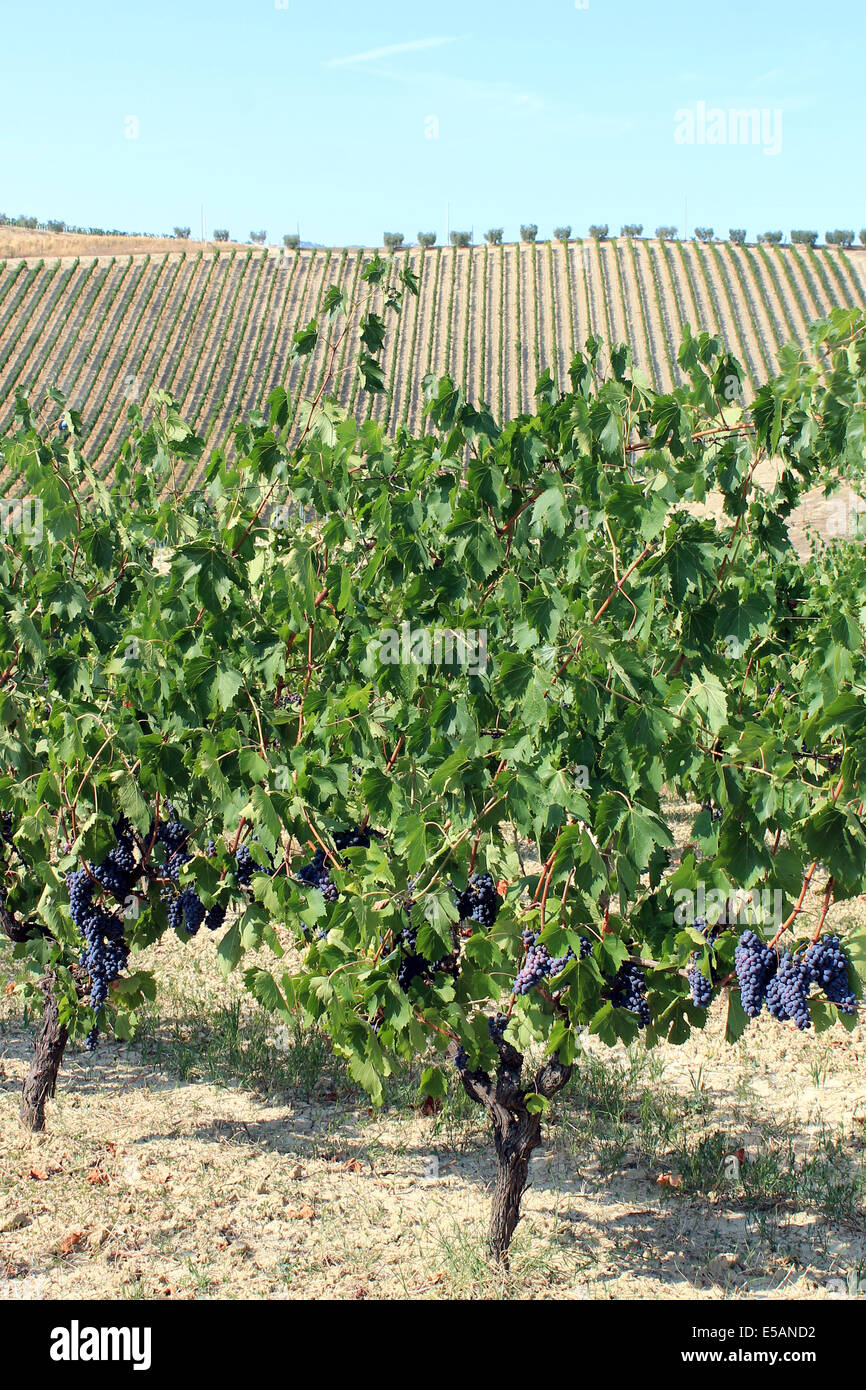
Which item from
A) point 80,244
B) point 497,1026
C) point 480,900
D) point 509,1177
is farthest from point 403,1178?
point 80,244

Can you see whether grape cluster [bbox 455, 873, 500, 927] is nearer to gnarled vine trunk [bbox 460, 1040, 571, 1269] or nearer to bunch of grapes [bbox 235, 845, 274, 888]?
gnarled vine trunk [bbox 460, 1040, 571, 1269]

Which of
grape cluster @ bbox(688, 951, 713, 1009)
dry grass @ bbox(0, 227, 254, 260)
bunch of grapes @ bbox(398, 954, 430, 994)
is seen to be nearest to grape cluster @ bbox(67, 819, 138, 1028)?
bunch of grapes @ bbox(398, 954, 430, 994)

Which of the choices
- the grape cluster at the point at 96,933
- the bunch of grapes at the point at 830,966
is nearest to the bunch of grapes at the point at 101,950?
the grape cluster at the point at 96,933

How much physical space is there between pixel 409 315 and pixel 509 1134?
5630cm

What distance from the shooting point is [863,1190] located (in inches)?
200

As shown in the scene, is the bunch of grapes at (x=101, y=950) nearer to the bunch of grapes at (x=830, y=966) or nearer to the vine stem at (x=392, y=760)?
the vine stem at (x=392, y=760)

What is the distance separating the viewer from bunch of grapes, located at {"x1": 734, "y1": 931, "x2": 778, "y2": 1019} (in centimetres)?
362

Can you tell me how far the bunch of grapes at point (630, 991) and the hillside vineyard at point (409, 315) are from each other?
4376cm

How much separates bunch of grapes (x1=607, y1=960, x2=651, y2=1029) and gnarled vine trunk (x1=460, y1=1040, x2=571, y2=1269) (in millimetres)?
550

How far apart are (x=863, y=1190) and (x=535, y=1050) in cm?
200

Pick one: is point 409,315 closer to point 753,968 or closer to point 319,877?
point 319,877

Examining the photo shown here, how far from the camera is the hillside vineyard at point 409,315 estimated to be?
48500 millimetres

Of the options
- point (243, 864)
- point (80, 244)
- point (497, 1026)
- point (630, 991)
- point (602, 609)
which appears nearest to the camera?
point (602, 609)

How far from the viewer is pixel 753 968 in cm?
361
